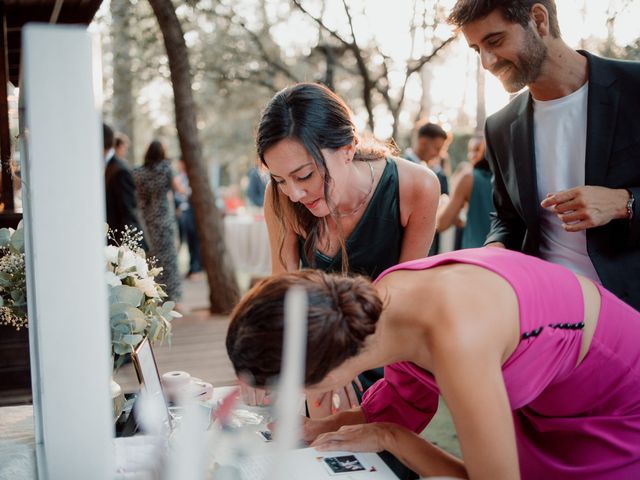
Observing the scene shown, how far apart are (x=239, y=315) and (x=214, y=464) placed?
268 millimetres

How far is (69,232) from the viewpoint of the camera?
2.03 ft

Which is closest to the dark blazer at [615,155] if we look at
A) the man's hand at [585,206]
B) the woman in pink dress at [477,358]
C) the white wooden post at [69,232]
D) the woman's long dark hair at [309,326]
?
the man's hand at [585,206]

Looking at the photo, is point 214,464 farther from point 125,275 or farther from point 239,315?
point 125,275

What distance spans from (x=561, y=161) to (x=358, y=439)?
1.03 metres

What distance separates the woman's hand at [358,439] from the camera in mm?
1254

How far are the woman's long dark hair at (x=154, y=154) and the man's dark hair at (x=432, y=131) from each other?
7.28 feet

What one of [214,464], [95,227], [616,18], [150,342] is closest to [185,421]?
[95,227]

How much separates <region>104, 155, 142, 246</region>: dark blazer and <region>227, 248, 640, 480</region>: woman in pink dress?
327 centimetres

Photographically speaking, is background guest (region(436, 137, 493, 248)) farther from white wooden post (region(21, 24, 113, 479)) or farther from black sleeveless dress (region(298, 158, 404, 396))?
white wooden post (region(21, 24, 113, 479))

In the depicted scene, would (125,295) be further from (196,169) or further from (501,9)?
(196,169)

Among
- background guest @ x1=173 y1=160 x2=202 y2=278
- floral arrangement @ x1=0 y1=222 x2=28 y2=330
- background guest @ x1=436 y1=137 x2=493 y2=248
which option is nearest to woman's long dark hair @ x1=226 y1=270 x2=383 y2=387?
floral arrangement @ x1=0 y1=222 x2=28 y2=330

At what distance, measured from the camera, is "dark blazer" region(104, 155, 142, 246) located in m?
4.34

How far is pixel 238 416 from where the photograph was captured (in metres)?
1.51

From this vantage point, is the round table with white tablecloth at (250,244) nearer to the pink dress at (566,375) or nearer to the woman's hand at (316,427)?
the woman's hand at (316,427)
